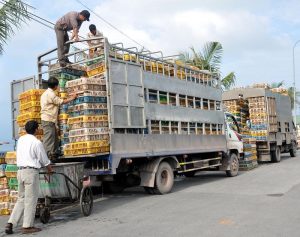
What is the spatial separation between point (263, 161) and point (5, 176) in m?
14.7

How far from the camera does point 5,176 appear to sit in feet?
28.6

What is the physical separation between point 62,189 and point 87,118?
1.52 meters

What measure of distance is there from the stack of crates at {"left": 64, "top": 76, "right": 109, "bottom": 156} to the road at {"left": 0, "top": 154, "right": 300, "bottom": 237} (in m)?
1.35

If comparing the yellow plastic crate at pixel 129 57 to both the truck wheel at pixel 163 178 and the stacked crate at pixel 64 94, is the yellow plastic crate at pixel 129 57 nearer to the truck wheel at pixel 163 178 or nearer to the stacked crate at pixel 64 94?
the stacked crate at pixel 64 94

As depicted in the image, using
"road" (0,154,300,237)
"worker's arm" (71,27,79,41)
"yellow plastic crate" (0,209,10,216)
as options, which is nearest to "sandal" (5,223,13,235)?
"road" (0,154,300,237)

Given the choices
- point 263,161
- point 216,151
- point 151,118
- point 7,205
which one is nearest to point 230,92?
point 263,161

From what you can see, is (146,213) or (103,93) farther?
(103,93)

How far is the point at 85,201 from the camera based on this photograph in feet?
26.4

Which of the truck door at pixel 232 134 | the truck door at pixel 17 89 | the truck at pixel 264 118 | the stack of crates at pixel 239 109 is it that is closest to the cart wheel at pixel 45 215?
the truck door at pixel 17 89

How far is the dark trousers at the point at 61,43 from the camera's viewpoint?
9.88 m

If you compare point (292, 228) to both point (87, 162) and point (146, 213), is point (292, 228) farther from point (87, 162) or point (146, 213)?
point (87, 162)

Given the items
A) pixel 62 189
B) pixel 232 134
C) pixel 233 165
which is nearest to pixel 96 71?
pixel 62 189

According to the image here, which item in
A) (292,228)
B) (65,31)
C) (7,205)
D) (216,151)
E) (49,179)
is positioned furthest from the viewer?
(216,151)

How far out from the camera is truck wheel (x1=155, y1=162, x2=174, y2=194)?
1034 cm
